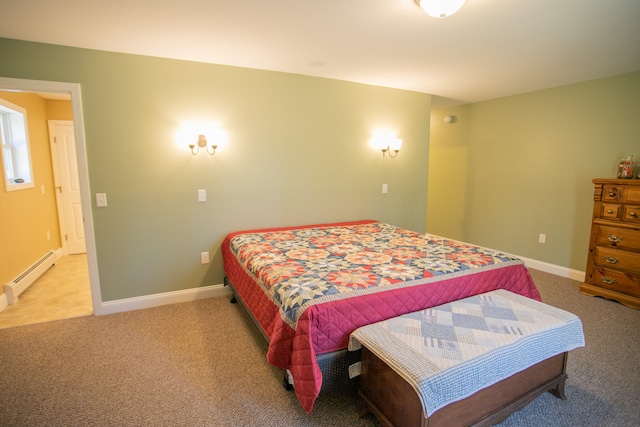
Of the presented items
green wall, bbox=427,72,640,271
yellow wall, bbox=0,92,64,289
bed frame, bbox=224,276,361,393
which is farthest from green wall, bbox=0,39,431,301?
bed frame, bbox=224,276,361,393

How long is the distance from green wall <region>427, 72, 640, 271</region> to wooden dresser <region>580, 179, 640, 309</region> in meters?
0.53

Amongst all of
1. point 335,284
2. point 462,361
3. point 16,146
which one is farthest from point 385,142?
point 16,146

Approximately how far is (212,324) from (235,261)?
0.56 m

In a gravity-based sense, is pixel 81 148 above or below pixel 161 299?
above

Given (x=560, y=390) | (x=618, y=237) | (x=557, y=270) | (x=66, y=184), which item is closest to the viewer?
(x=560, y=390)

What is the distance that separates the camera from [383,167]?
412 cm

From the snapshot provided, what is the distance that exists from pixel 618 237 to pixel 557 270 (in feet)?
3.26

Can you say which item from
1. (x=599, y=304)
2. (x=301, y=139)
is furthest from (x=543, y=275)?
(x=301, y=139)

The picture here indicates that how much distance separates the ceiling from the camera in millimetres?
1976

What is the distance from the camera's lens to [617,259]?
311 cm

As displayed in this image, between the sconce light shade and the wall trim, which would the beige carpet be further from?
the sconce light shade

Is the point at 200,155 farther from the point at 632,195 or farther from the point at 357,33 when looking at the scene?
the point at 632,195

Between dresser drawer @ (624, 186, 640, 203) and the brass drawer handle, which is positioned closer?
dresser drawer @ (624, 186, 640, 203)

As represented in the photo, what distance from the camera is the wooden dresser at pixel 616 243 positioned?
3.00m
